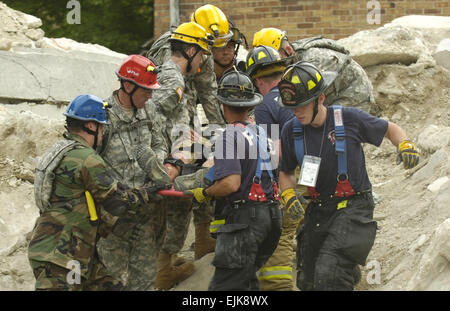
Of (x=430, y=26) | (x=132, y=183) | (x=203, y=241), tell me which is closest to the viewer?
(x=132, y=183)

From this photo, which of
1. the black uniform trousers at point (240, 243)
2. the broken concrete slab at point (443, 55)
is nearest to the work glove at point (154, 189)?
the black uniform trousers at point (240, 243)

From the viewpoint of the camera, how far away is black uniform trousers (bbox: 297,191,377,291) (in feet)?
17.8

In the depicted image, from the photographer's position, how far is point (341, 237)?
5.49 meters

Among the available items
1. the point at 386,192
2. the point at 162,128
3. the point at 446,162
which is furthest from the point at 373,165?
the point at 162,128

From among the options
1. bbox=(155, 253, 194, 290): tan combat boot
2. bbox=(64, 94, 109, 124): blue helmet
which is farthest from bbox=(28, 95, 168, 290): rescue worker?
bbox=(155, 253, 194, 290): tan combat boot

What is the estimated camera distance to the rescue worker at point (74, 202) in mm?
5453

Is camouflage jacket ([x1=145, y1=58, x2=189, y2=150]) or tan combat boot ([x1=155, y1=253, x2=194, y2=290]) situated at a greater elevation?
camouflage jacket ([x1=145, y1=58, x2=189, y2=150])

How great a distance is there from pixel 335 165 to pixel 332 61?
7.58 feet

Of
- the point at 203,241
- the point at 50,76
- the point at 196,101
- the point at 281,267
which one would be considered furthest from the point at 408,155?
the point at 50,76

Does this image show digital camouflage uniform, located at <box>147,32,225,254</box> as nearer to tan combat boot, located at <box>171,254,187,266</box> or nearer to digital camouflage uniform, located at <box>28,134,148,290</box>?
tan combat boot, located at <box>171,254,187,266</box>

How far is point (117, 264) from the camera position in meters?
6.09

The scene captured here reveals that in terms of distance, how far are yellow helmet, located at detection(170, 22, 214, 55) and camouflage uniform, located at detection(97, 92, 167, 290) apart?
0.88 metres

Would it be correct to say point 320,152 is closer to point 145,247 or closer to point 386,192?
point 145,247

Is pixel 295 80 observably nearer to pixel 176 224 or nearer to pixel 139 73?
pixel 139 73
